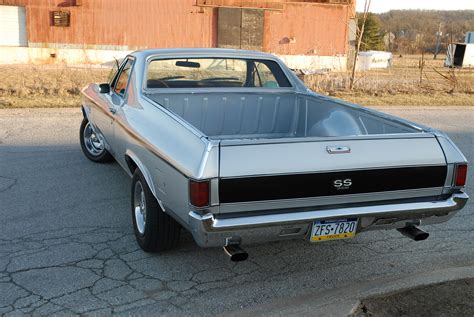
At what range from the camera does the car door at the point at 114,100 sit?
17.1ft

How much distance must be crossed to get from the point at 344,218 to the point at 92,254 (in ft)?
6.61

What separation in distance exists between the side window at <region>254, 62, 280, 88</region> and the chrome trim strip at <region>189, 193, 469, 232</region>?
8.48ft

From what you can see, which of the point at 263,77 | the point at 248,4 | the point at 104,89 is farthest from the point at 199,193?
the point at 248,4

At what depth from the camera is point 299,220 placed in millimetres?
3299

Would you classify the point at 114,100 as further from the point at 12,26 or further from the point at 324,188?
the point at 12,26

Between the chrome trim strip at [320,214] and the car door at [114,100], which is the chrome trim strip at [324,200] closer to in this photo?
the chrome trim strip at [320,214]

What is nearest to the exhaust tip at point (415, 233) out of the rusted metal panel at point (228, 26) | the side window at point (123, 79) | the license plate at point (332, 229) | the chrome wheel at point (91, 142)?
the license plate at point (332, 229)

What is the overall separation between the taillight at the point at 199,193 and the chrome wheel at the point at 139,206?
1155 millimetres

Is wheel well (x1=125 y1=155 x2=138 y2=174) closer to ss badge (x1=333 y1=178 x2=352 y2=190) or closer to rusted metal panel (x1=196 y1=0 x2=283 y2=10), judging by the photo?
ss badge (x1=333 y1=178 x2=352 y2=190)

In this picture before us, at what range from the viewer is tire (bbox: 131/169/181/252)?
3918 mm

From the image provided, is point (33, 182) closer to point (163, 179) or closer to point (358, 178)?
point (163, 179)

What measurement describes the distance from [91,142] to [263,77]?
264cm

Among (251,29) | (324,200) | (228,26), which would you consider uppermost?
(228,26)

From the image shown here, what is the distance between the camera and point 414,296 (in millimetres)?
3600
